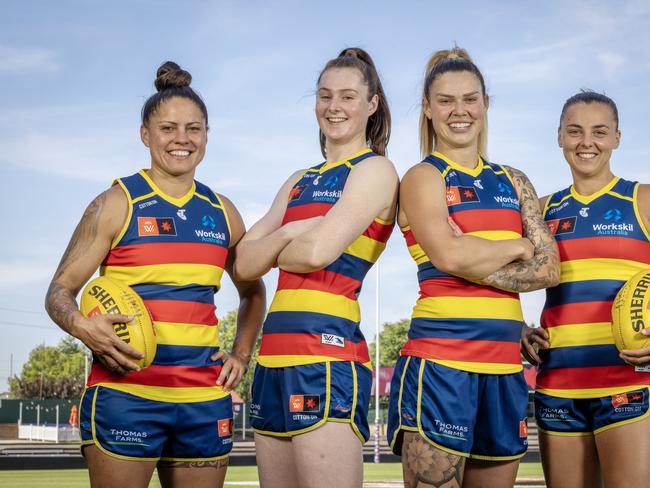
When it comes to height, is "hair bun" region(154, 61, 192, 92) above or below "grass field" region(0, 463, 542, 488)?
above

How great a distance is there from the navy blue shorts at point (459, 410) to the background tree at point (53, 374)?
68.5 metres

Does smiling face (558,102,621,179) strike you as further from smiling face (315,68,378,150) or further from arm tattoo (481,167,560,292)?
smiling face (315,68,378,150)

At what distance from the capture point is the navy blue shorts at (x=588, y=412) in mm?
4672

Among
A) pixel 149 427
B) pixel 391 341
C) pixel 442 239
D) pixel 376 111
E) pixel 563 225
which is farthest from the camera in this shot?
pixel 391 341

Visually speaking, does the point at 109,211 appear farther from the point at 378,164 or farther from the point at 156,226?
the point at 378,164

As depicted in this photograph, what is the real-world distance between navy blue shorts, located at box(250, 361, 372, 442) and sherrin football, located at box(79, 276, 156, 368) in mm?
605

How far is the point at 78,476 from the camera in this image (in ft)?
59.8

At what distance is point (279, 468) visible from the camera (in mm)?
4199

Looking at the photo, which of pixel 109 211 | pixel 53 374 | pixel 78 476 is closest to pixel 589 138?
pixel 109 211

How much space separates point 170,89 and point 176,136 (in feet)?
1.00

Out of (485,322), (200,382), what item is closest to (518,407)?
(485,322)

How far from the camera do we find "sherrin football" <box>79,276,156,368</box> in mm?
4094

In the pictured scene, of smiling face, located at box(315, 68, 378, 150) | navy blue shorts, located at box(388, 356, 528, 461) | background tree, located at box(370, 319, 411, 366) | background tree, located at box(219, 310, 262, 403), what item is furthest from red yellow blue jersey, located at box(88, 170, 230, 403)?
background tree, located at box(370, 319, 411, 366)

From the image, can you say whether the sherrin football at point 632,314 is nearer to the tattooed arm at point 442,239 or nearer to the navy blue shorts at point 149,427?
the tattooed arm at point 442,239
